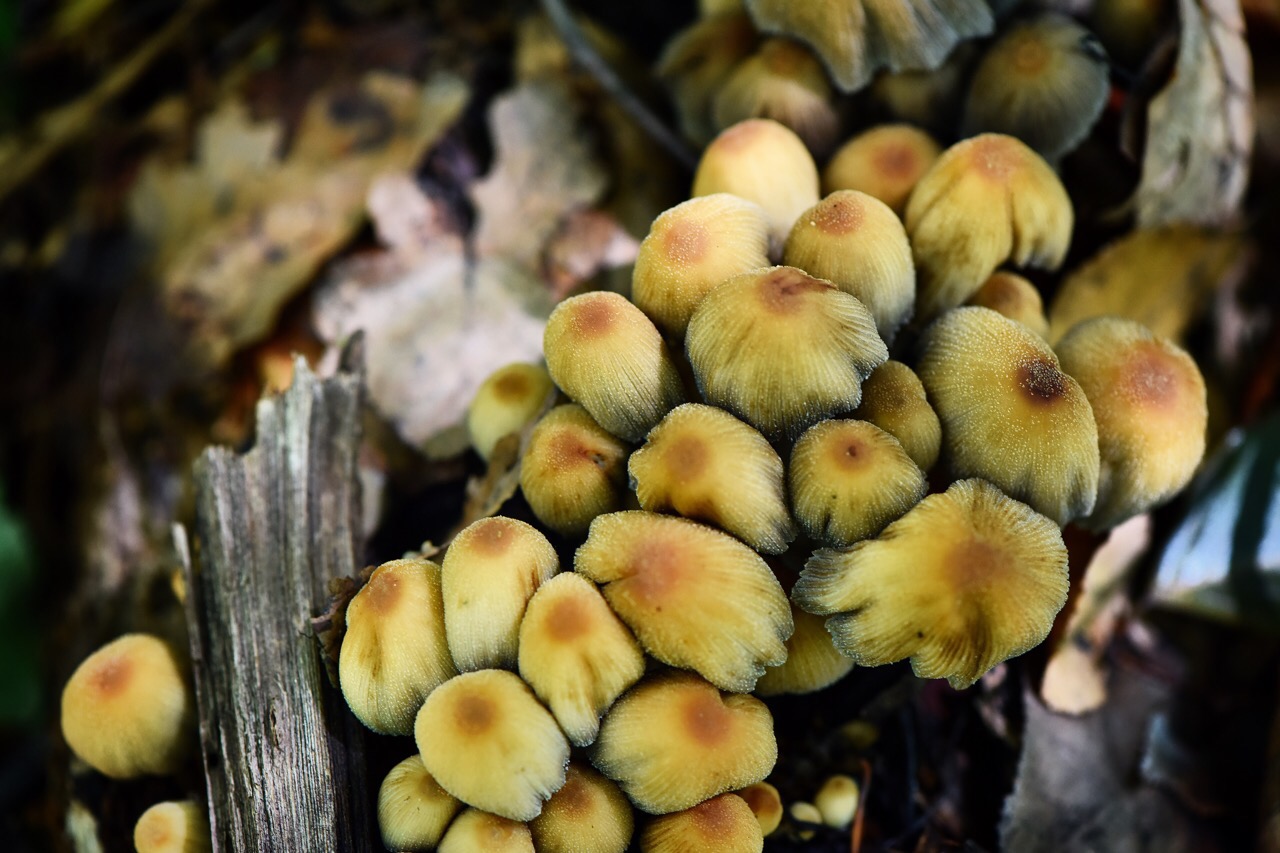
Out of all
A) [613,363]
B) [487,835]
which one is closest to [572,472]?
[613,363]

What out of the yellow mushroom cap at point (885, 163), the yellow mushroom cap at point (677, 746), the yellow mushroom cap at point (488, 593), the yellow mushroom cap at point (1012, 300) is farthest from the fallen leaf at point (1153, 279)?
the yellow mushroom cap at point (488, 593)

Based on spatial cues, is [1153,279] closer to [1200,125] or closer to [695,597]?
[1200,125]

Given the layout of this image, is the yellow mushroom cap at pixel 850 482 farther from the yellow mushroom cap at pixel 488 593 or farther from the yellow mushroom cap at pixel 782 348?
the yellow mushroom cap at pixel 488 593

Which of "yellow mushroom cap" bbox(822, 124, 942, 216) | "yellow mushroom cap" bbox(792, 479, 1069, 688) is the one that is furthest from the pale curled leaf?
"yellow mushroom cap" bbox(792, 479, 1069, 688)

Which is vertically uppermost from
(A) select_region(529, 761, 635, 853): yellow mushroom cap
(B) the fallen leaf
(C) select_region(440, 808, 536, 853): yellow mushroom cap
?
(C) select_region(440, 808, 536, 853): yellow mushroom cap

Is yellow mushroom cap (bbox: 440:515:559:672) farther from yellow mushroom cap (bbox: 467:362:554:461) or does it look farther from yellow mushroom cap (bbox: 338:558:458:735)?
yellow mushroom cap (bbox: 467:362:554:461)

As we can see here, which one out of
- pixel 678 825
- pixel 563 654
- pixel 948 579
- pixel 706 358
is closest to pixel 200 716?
pixel 563 654
